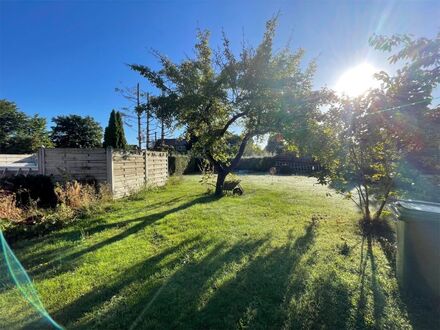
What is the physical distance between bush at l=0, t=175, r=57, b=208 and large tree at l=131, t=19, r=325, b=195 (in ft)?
15.0

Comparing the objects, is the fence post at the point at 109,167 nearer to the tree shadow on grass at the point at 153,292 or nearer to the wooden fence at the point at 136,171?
the wooden fence at the point at 136,171

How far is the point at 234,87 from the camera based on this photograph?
9.00 metres

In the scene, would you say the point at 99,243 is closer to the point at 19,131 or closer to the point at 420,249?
the point at 420,249

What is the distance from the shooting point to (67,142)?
141ft

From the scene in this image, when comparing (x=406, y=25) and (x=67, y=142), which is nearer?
(x=406, y=25)

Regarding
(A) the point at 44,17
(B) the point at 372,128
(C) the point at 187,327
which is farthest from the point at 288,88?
(C) the point at 187,327

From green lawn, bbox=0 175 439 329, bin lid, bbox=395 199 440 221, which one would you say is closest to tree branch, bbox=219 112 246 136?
green lawn, bbox=0 175 439 329

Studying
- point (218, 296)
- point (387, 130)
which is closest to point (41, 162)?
point (218, 296)

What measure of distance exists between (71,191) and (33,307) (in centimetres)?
505

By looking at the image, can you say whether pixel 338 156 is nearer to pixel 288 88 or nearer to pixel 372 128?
pixel 372 128

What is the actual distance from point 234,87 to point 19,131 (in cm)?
4425

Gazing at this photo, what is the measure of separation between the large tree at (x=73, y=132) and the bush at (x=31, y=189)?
123 feet

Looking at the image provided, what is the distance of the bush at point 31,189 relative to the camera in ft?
25.3

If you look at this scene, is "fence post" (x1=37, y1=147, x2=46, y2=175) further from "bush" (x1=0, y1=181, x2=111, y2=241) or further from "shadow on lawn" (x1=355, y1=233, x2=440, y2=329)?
"shadow on lawn" (x1=355, y1=233, x2=440, y2=329)
